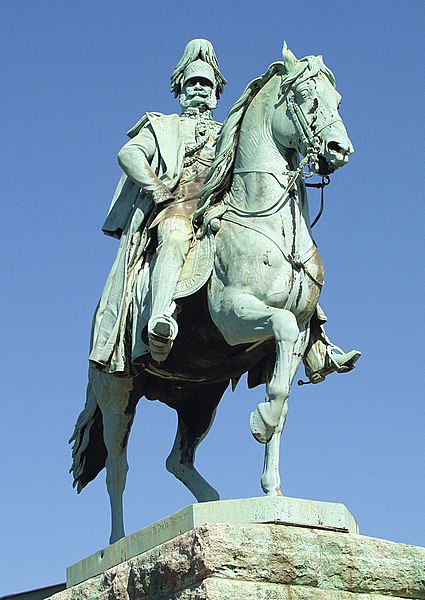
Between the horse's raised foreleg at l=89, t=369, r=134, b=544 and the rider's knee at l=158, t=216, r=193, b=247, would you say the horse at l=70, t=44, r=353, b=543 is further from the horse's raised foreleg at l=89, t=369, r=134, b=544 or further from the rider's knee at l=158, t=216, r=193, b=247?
the rider's knee at l=158, t=216, r=193, b=247

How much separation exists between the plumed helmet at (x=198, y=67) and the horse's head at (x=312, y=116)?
1.70 metres

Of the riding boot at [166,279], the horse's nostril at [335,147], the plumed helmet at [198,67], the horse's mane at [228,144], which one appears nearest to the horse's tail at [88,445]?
the riding boot at [166,279]

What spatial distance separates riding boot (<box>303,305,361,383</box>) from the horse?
300mm

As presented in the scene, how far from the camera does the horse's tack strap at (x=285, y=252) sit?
9930 millimetres

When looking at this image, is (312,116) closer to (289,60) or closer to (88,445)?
(289,60)

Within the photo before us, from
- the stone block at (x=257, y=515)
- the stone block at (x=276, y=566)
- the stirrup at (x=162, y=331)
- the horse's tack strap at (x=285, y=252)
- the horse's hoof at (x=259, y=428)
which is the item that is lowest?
the stone block at (x=276, y=566)

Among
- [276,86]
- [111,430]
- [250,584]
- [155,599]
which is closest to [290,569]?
[250,584]

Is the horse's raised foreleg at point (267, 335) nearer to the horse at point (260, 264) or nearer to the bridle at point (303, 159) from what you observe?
the horse at point (260, 264)

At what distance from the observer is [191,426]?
1164 cm

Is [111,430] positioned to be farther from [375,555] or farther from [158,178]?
[375,555]

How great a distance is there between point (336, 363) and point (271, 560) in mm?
2176

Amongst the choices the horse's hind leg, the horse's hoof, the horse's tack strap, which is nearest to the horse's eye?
the horse's tack strap

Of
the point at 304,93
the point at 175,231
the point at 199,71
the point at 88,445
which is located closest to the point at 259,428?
the point at 175,231

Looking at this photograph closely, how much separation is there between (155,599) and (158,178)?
3660 mm
